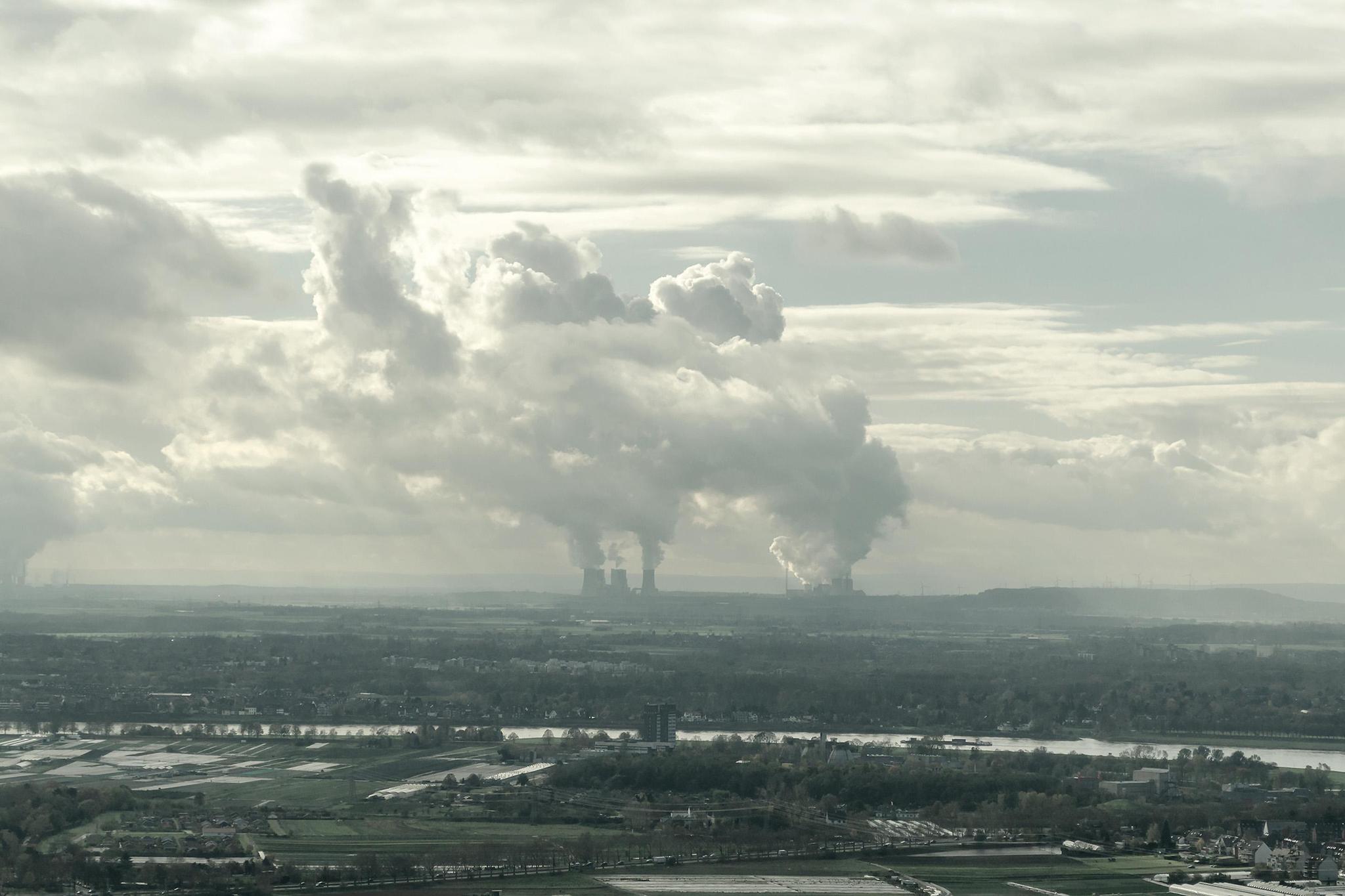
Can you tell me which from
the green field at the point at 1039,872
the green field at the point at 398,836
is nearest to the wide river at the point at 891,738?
the green field at the point at 398,836

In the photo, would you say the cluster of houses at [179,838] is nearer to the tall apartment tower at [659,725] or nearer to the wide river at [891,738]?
the tall apartment tower at [659,725]

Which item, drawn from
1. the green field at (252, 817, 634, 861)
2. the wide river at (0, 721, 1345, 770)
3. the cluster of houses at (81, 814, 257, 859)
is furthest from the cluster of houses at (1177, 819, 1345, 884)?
the cluster of houses at (81, 814, 257, 859)

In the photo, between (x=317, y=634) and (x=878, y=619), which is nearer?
(x=317, y=634)

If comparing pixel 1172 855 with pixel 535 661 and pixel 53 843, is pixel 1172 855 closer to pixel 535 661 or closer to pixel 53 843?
pixel 53 843

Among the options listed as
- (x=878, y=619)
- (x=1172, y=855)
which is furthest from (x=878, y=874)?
(x=878, y=619)

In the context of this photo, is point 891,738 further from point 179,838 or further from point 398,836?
point 179,838

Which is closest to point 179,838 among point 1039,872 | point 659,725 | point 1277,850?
point 1039,872

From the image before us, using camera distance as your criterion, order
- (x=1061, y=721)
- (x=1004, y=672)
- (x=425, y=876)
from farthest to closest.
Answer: (x=1004, y=672), (x=1061, y=721), (x=425, y=876)

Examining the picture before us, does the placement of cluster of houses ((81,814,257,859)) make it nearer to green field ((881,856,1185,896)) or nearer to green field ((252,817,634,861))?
green field ((252,817,634,861))
